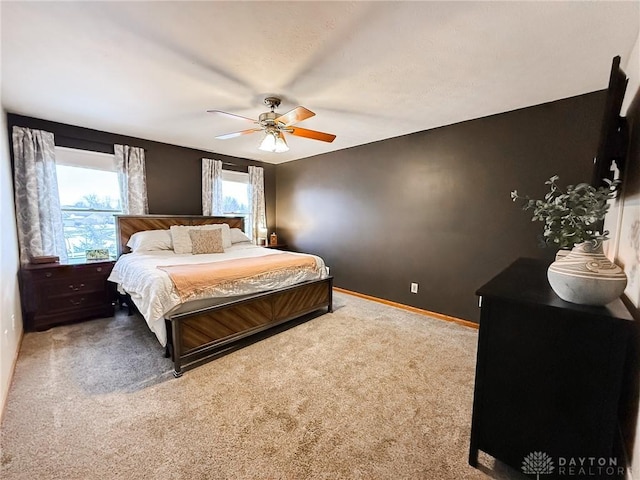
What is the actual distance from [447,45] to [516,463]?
7.69 feet

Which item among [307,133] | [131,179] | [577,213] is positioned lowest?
[577,213]

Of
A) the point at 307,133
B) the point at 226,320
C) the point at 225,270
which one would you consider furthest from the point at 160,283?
the point at 307,133

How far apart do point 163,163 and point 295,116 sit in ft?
9.35

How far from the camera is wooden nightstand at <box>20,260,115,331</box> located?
2.85 m

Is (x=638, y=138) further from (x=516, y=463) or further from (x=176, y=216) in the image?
(x=176, y=216)

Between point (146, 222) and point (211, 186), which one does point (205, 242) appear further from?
point (211, 186)

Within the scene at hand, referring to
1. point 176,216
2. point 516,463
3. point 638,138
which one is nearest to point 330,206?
point 176,216

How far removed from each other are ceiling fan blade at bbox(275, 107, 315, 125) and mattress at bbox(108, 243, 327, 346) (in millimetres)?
1532

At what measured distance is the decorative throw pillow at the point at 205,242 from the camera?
3.63 metres

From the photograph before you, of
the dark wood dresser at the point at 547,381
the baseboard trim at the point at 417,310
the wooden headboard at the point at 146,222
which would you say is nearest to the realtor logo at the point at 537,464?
the dark wood dresser at the point at 547,381

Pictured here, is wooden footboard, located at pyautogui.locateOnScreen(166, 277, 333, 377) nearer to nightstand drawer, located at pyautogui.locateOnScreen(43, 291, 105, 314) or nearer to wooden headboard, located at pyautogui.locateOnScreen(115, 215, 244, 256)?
nightstand drawer, located at pyautogui.locateOnScreen(43, 291, 105, 314)

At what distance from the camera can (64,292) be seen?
3006 mm

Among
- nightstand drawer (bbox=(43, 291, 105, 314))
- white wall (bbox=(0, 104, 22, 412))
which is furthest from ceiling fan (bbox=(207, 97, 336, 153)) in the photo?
nightstand drawer (bbox=(43, 291, 105, 314))

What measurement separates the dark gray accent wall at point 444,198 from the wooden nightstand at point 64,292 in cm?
318
